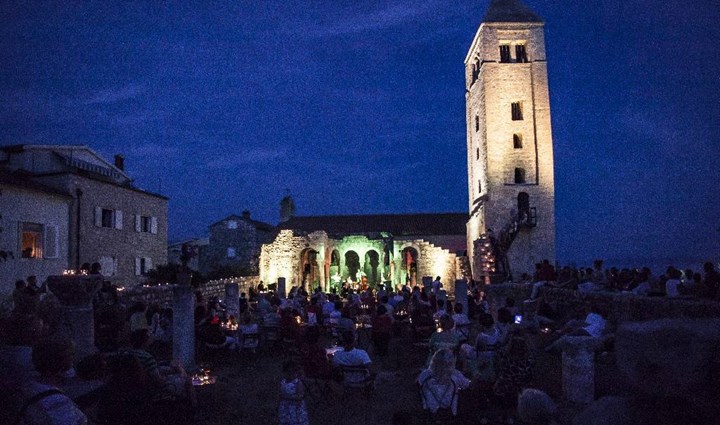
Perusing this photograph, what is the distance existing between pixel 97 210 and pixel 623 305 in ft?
70.4

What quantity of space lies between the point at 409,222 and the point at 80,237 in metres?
30.4

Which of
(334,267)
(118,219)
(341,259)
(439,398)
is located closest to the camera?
(439,398)

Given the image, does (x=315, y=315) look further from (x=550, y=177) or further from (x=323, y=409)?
(x=550, y=177)

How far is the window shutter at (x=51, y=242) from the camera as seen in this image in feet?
67.8

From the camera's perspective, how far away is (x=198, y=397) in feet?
28.8

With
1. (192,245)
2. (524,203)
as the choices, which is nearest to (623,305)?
(524,203)

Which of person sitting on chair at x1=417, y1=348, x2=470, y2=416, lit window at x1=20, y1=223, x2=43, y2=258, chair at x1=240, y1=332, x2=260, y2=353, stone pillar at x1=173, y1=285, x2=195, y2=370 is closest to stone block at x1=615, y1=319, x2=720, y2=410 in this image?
person sitting on chair at x1=417, y1=348, x2=470, y2=416

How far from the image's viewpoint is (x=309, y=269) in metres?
37.0

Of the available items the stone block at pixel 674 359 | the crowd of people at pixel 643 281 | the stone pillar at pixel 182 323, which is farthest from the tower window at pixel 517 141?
Answer: the stone block at pixel 674 359

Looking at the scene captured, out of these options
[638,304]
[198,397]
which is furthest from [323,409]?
[638,304]

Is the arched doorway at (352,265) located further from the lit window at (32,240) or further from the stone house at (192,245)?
the lit window at (32,240)

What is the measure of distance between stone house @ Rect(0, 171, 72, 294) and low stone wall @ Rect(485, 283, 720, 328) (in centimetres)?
1679

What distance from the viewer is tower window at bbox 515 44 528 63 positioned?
34081 millimetres

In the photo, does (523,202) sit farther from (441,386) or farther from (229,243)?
(441,386)
